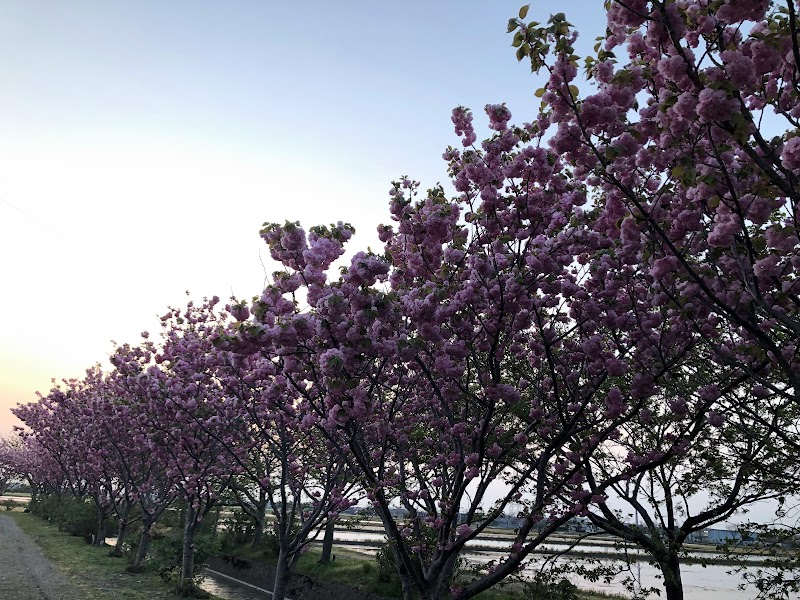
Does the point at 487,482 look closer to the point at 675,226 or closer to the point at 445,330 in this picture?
the point at 445,330

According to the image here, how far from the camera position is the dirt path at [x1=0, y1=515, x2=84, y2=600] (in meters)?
16.0

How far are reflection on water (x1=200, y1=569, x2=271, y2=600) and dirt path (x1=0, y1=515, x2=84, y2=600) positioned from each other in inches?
201

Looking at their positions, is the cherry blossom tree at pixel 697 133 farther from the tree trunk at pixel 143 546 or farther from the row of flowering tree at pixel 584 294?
the tree trunk at pixel 143 546

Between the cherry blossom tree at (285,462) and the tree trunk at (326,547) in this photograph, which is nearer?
the cherry blossom tree at (285,462)

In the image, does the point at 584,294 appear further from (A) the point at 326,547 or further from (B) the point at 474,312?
(A) the point at 326,547

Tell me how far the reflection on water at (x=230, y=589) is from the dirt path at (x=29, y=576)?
5.12m

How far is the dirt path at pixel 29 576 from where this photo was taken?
1603 cm

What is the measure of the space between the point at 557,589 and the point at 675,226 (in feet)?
23.8

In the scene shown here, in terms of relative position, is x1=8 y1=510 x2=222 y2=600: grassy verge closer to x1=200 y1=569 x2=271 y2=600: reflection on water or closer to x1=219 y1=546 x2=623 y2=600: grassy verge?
x1=200 y1=569 x2=271 y2=600: reflection on water

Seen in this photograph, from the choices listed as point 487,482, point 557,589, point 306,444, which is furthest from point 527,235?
point 306,444

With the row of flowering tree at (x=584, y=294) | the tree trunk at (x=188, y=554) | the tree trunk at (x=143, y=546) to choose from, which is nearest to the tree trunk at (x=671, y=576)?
the row of flowering tree at (x=584, y=294)

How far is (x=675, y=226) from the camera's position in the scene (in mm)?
5914

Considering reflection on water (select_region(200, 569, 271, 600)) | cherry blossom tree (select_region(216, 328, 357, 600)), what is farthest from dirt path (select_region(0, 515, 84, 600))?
cherry blossom tree (select_region(216, 328, 357, 600))

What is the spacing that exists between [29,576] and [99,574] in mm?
2387
